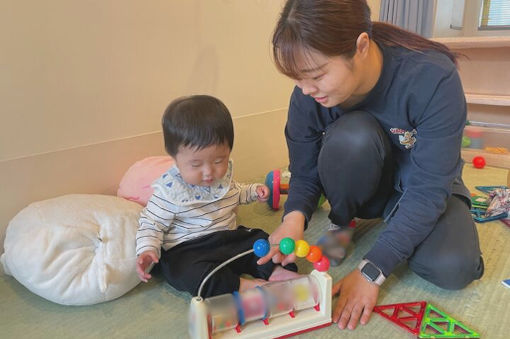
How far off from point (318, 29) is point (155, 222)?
0.52m

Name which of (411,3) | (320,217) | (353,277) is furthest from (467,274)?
(411,3)

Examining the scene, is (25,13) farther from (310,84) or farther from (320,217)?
(320,217)

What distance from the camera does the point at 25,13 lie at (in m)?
0.95

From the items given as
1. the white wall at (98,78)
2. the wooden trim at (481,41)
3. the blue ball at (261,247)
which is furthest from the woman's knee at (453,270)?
the wooden trim at (481,41)

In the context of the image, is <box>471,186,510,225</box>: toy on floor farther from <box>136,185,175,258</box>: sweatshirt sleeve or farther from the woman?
<box>136,185,175,258</box>: sweatshirt sleeve

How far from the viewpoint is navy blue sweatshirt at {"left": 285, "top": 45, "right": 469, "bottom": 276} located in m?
0.82

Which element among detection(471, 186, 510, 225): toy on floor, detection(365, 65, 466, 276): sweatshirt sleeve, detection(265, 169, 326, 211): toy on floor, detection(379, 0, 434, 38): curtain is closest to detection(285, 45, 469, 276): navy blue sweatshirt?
detection(365, 65, 466, 276): sweatshirt sleeve

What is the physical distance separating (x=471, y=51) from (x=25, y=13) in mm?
2119

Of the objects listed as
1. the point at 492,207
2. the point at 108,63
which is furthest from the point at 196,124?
the point at 492,207

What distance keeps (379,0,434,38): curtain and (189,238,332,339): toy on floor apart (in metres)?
1.81

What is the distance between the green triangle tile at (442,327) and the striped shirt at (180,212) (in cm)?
47

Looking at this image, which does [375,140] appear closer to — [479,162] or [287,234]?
[287,234]

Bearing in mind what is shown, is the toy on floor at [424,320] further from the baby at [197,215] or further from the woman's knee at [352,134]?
the woman's knee at [352,134]

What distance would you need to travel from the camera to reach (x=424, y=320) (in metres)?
0.77
